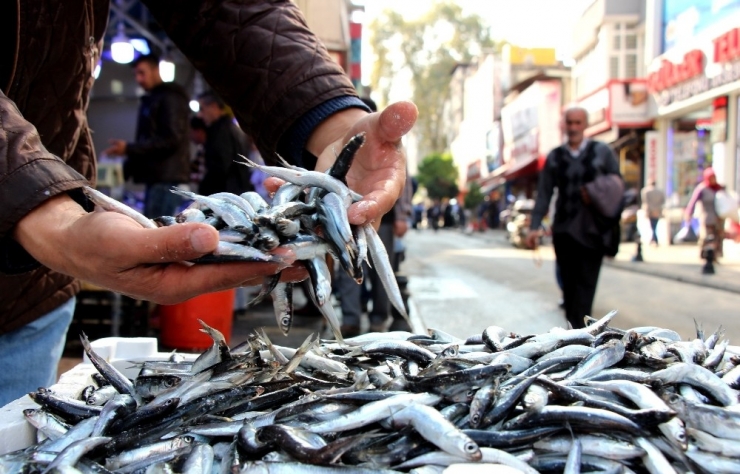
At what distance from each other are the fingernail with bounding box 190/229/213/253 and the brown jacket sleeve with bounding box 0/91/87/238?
388 millimetres

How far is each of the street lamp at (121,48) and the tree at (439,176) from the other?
180 feet

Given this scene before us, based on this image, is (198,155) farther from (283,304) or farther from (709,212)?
(709,212)

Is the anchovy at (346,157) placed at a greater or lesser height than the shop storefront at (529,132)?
lesser

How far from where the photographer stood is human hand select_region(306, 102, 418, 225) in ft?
6.52

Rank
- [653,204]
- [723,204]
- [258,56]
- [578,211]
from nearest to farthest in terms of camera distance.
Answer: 1. [258,56]
2. [578,211]
3. [723,204]
4. [653,204]

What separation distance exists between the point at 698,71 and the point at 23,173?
2297 cm

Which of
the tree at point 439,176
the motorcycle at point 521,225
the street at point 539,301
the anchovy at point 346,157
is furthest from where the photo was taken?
the tree at point 439,176

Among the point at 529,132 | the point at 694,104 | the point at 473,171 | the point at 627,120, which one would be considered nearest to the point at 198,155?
the point at 694,104

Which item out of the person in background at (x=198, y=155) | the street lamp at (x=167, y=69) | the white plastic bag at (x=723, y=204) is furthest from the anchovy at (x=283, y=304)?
the white plastic bag at (x=723, y=204)

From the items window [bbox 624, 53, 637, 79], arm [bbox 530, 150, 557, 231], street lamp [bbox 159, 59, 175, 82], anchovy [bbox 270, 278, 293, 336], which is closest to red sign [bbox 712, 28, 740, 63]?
window [bbox 624, 53, 637, 79]

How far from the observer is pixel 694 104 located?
21.2m

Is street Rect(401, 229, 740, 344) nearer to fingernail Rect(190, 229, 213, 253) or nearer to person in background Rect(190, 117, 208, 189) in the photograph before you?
person in background Rect(190, 117, 208, 189)

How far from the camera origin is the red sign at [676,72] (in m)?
20.5

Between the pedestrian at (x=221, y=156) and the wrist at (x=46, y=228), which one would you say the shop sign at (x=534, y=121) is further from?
the wrist at (x=46, y=228)
